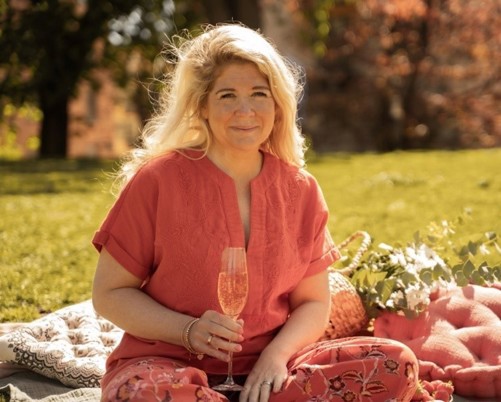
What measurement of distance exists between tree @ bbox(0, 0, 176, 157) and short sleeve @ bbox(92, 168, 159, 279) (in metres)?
15.0

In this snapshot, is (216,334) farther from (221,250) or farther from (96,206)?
(96,206)

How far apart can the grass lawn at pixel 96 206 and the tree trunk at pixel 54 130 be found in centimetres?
424

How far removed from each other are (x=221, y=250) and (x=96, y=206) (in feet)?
23.6

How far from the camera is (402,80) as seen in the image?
2522 centimetres

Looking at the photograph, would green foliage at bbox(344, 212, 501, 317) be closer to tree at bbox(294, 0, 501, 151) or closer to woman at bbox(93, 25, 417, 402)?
woman at bbox(93, 25, 417, 402)

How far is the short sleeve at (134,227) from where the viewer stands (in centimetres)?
319

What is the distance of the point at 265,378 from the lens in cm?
315

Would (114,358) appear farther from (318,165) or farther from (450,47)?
(450,47)

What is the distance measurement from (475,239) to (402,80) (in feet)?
68.5

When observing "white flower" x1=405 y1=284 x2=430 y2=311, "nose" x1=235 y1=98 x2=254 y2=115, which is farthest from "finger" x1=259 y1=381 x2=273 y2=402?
"white flower" x1=405 y1=284 x2=430 y2=311

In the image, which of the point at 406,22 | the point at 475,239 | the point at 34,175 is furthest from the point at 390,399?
the point at 406,22

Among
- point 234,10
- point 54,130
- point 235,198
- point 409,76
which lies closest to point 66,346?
point 235,198

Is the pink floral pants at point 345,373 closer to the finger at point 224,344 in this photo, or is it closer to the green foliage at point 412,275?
the finger at point 224,344

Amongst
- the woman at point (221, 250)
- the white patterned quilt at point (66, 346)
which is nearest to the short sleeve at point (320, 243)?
the woman at point (221, 250)
